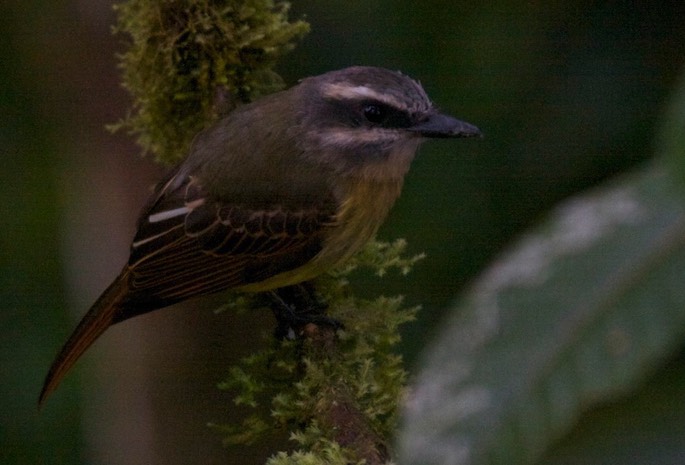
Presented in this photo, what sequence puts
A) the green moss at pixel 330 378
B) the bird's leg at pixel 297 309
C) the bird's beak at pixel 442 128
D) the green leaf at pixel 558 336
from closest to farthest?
the green leaf at pixel 558 336, the green moss at pixel 330 378, the bird's leg at pixel 297 309, the bird's beak at pixel 442 128

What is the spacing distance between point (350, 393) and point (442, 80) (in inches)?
51.1

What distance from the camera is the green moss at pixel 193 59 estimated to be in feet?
9.11

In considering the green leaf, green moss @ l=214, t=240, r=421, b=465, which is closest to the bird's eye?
green moss @ l=214, t=240, r=421, b=465

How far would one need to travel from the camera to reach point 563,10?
10.5ft

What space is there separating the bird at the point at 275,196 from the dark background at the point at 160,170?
354mm

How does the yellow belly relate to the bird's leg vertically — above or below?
above

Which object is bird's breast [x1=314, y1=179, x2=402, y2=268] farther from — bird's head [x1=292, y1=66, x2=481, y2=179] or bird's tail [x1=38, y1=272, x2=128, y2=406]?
bird's tail [x1=38, y1=272, x2=128, y2=406]

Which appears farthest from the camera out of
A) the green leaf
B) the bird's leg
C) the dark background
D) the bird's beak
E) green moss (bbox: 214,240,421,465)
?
the dark background

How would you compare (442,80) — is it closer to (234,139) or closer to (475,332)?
(234,139)

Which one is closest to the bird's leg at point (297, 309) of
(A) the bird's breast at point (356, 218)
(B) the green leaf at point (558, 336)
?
(A) the bird's breast at point (356, 218)

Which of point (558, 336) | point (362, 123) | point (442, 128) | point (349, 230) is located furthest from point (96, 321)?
point (558, 336)

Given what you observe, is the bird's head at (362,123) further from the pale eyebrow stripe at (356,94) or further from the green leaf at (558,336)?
the green leaf at (558,336)

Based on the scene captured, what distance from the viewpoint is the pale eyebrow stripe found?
2.76m

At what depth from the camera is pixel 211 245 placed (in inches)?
111
